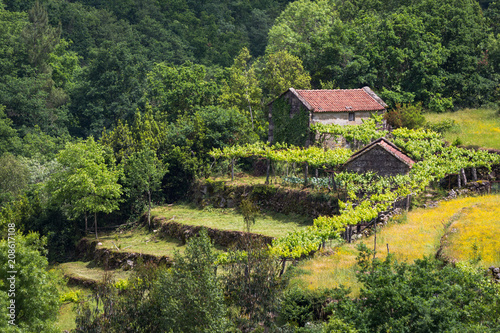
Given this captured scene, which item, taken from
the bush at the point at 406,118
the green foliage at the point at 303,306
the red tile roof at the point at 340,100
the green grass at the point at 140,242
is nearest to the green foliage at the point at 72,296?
the green grass at the point at 140,242

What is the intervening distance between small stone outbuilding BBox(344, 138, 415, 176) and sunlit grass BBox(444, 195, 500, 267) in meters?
5.80

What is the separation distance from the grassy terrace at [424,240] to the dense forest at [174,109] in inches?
73.3

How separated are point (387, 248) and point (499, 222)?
5.91 metres

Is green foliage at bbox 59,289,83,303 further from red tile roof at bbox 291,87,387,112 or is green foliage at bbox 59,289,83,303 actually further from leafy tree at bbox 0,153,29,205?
red tile roof at bbox 291,87,387,112

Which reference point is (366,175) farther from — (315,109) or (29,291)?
(29,291)

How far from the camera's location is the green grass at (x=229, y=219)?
38969mm

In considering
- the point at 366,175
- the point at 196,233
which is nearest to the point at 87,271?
the point at 196,233

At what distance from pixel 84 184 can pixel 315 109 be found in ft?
60.3

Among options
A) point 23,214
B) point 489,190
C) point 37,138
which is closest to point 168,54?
point 37,138

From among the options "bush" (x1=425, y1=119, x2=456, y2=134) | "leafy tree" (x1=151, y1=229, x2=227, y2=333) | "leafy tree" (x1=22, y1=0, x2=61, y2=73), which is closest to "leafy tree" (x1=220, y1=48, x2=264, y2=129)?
"bush" (x1=425, y1=119, x2=456, y2=134)

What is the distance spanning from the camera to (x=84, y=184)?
44062 mm

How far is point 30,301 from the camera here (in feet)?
90.8

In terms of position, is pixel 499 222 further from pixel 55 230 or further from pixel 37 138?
pixel 37 138

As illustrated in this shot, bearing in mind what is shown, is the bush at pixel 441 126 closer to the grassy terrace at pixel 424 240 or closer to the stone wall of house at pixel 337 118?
the stone wall of house at pixel 337 118
